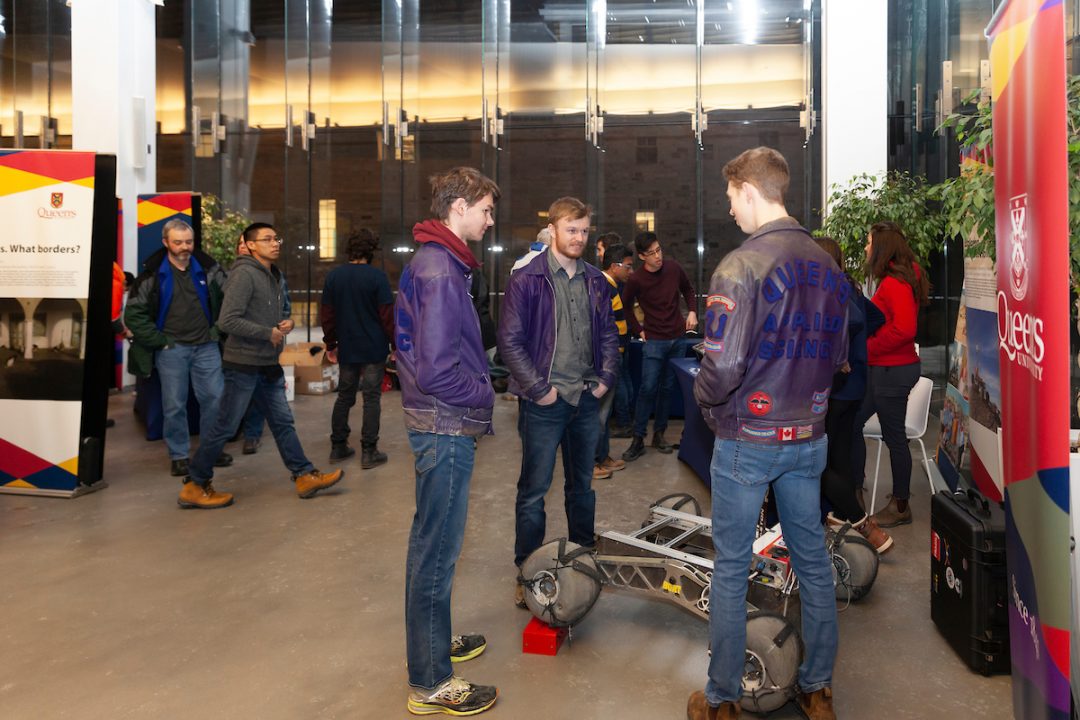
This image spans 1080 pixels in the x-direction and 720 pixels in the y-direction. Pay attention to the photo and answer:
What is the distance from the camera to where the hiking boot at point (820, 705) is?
8.68ft

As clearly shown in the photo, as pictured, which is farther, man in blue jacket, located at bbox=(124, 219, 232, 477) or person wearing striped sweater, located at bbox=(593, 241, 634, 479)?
person wearing striped sweater, located at bbox=(593, 241, 634, 479)

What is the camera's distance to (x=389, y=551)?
4.33 metres

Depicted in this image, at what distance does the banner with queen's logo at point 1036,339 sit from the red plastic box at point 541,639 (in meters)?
1.60

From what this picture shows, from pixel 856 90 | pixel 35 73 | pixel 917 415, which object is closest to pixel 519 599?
pixel 917 415

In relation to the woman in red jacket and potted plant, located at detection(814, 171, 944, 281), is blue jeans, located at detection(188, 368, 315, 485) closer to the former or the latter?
the woman in red jacket

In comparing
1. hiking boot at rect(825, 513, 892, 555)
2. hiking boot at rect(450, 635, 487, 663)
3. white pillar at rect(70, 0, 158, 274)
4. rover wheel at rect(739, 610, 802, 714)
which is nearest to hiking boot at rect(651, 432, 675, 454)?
hiking boot at rect(825, 513, 892, 555)

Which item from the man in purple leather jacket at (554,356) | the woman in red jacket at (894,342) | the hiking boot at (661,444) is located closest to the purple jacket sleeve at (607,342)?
the man in purple leather jacket at (554,356)

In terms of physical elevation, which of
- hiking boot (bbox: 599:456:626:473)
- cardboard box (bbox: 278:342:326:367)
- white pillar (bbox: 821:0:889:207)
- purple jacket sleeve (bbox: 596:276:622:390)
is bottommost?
hiking boot (bbox: 599:456:626:473)

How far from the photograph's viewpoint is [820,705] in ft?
8.69

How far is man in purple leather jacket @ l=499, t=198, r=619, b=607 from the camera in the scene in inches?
136

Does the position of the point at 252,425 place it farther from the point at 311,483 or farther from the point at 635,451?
the point at 635,451

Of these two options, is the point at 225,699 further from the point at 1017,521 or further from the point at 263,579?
the point at 1017,521

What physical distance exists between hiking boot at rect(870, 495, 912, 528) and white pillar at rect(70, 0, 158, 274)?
23.7 feet

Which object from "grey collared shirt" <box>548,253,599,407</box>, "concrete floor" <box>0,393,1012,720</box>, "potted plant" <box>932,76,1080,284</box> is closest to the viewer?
"potted plant" <box>932,76,1080,284</box>
